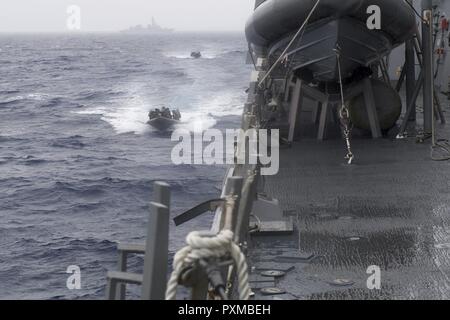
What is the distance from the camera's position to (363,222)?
26.7 ft

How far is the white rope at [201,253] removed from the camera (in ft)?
10.6

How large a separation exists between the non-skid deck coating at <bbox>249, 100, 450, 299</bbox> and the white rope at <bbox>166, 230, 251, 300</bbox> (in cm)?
269

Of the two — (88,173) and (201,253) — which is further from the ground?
(201,253)

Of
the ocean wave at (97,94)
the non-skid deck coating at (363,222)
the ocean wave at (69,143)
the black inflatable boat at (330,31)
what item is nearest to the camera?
the non-skid deck coating at (363,222)

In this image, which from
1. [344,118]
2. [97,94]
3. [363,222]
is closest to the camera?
[363,222]

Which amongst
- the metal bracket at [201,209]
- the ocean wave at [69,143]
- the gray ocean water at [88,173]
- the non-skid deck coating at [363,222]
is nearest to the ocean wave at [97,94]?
the gray ocean water at [88,173]

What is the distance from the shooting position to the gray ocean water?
13203 millimetres

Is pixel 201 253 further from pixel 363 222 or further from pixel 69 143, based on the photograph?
pixel 69 143

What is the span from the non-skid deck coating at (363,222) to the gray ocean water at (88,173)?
3.58m

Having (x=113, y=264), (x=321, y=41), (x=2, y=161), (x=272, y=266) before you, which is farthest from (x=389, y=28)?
(x=2, y=161)

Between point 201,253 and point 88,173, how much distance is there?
65.1 ft

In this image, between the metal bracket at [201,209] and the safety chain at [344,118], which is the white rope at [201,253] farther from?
the safety chain at [344,118]

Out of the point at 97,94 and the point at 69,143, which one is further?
the point at 97,94

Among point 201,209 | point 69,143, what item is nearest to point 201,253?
point 201,209
